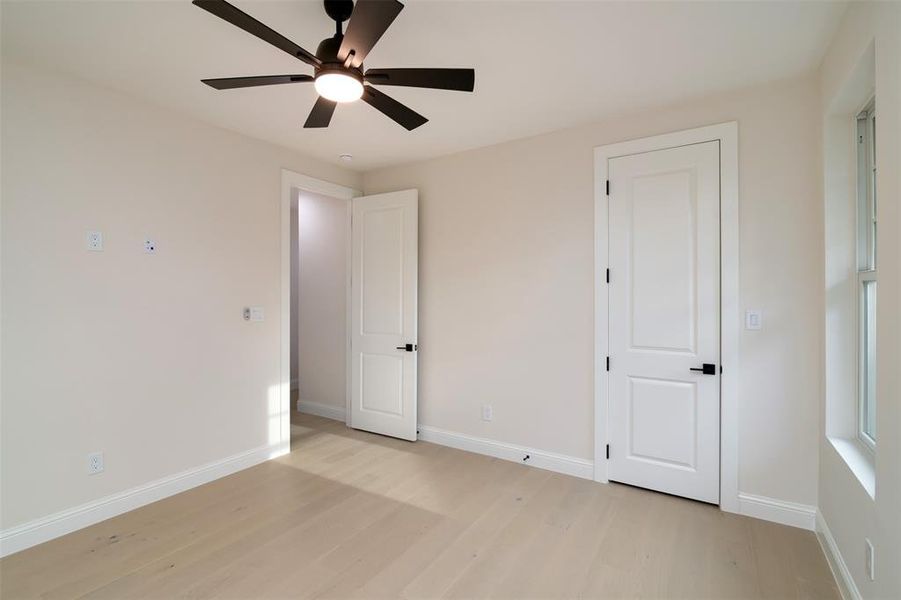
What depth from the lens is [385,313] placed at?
416cm

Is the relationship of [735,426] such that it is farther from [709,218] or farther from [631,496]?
[709,218]

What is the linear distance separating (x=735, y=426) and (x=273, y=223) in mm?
3626

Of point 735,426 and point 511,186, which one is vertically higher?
point 511,186

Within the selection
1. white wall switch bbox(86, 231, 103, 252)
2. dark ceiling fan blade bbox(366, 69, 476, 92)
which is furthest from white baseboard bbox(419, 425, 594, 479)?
white wall switch bbox(86, 231, 103, 252)

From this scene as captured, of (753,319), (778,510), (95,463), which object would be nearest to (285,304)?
(95,463)

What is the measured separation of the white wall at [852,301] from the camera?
1438mm

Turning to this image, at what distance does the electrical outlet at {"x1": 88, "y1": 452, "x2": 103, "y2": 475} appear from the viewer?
2574 mm

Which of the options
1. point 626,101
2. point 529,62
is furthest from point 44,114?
point 626,101

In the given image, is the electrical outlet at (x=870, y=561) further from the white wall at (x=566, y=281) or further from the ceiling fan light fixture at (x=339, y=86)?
the ceiling fan light fixture at (x=339, y=86)

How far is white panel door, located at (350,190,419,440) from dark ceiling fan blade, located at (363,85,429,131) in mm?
1760

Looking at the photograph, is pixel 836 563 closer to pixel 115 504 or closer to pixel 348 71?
pixel 348 71

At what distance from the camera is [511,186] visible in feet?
11.6

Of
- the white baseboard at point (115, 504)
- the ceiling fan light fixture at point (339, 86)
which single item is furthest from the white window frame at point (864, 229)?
the white baseboard at point (115, 504)

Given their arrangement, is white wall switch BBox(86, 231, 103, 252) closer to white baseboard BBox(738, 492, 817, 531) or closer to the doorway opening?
the doorway opening
